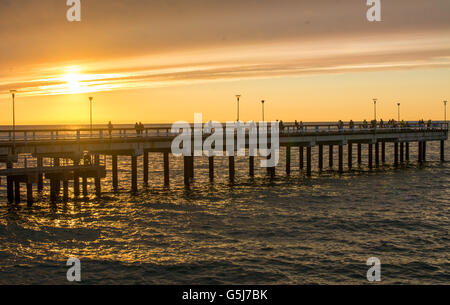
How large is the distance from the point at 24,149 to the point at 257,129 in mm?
24185

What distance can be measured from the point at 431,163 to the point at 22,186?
190 feet

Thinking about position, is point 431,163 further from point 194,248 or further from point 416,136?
point 194,248

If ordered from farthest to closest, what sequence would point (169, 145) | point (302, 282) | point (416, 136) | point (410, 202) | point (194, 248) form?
1. point (416, 136)
2. point (169, 145)
3. point (410, 202)
4. point (194, 248)
5. point (302, 282)

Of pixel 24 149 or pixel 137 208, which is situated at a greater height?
pixel 24 149

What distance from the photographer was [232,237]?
2780 cm

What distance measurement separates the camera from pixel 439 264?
75.3 ft

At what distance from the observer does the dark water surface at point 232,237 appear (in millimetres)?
21688

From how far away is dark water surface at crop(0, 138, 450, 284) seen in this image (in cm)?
2169

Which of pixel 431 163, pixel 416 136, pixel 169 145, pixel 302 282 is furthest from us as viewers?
pixel 431 163

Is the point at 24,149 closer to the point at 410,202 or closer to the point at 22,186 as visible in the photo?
the point at 22,186

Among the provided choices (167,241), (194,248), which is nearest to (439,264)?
(194,248)

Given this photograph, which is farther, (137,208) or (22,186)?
(22,186)

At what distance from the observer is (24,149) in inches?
1458
